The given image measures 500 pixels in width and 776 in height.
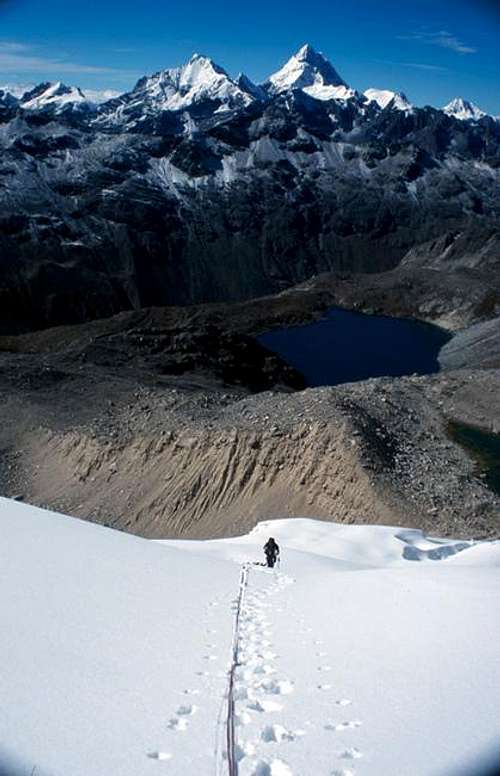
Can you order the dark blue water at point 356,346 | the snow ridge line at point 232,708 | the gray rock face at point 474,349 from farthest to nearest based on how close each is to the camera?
the dark blue water at point 356,346 < the gray rock face at point 474,349 < the snow ridge line at point 232,708

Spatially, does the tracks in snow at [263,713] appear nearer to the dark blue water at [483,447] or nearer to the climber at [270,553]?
the climber at [270,553]

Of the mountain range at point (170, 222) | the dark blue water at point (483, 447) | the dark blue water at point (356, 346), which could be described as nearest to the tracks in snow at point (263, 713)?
the dark blue water at point (483, 447)

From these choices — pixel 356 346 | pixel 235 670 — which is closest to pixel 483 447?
pixel 235 670

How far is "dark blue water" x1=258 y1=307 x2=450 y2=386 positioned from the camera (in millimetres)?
88625

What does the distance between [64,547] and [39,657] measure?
5.84 m

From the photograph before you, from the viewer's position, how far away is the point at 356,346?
10238cm

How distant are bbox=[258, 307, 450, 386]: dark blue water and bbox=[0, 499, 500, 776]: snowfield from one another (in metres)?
69.3

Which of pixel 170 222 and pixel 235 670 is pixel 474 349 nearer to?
pixel 235 670

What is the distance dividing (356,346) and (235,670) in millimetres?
96719

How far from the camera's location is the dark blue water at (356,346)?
291 ft

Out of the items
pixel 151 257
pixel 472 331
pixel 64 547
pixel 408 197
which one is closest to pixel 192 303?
pixel 151 257

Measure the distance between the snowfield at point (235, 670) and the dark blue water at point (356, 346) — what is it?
6927cm

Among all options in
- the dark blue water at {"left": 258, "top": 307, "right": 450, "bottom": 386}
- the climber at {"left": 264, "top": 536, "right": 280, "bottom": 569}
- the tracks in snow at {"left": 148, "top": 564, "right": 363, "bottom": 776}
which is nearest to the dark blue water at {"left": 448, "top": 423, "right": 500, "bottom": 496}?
the climber at {"left": 264, "top": 536, "right": 280, "bottom": 569}

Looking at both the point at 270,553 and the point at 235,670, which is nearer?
the point at 235,670
